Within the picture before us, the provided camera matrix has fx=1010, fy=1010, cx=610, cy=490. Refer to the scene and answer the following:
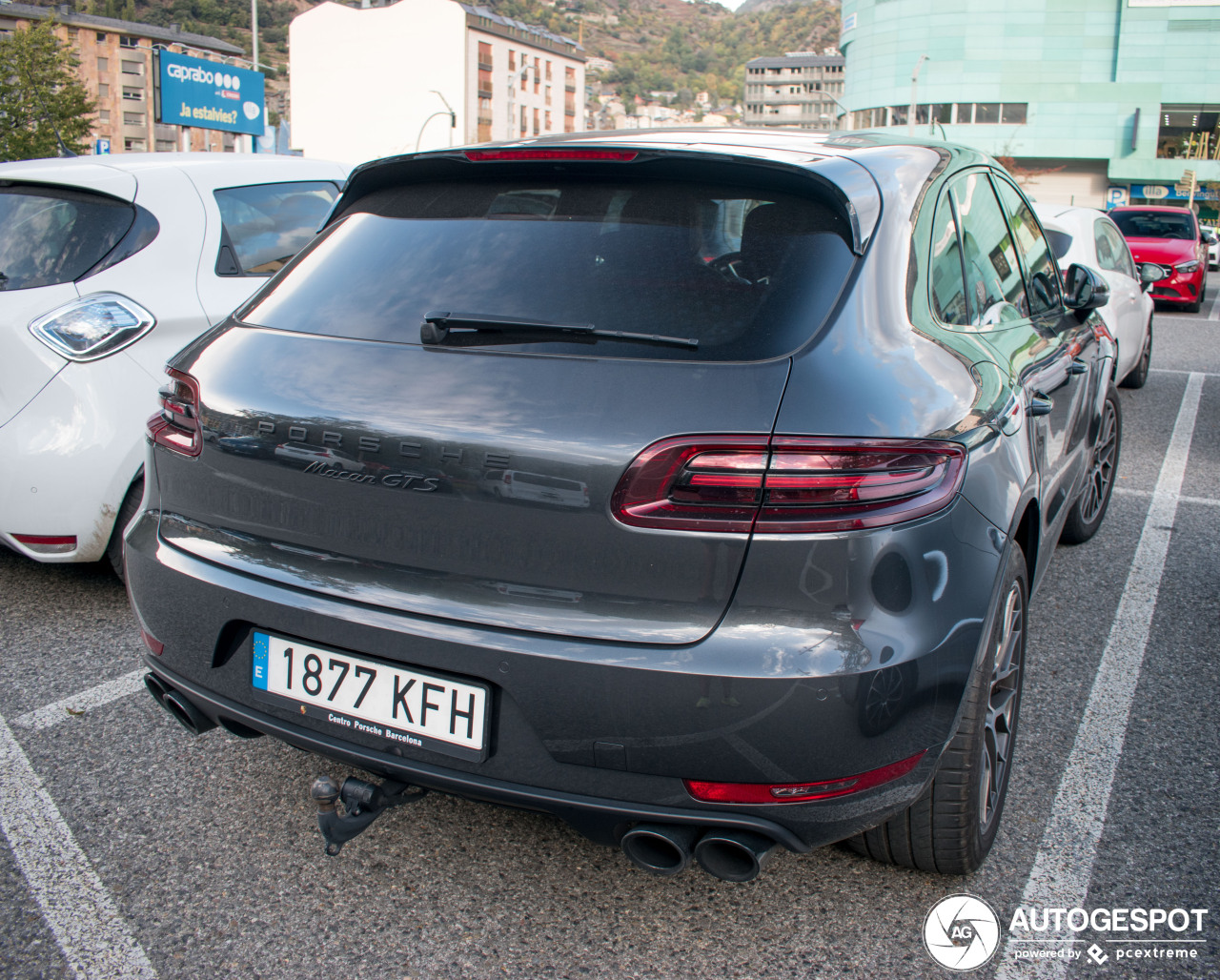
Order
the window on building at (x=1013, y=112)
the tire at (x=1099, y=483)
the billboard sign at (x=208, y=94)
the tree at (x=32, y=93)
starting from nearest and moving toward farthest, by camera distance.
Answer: the tire at (x=1099, y=483)
the tree at (x=32, y=93)
the billboard sign at (x=208, y=94)
the window on building at (x=1013, y=112)

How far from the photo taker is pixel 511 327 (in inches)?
71.6

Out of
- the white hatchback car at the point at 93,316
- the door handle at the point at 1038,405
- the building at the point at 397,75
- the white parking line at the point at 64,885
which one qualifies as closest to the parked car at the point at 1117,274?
the door handle at the point at 1038,405

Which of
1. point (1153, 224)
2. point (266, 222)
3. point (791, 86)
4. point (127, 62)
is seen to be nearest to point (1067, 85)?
point (1153, 224)

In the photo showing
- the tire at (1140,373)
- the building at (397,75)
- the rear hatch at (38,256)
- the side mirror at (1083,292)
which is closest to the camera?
A: the rear hatch at (38,256)

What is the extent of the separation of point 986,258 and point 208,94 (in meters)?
44.4

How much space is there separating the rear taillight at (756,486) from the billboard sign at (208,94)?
43.8 meters

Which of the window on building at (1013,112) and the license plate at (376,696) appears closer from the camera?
the license plate at (376,696)

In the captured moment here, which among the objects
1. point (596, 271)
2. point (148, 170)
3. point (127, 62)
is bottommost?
point (596, 271)

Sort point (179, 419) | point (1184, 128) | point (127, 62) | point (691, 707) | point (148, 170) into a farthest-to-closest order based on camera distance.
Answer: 1. point (127, 62)
2. point (1184, 128)
3. point (148, 170)
4. point (179, 419)
5. point (691, 707)

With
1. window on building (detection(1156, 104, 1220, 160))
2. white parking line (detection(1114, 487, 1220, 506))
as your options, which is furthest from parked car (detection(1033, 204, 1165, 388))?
window on building (detection(1156, 104, 1220, 160))

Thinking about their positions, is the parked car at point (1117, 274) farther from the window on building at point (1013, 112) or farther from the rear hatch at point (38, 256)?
the window on building at point (1013, 112)

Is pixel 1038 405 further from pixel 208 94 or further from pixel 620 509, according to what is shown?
pixel 208 94

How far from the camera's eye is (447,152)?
84.6 inches

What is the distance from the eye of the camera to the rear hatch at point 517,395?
1641mm
